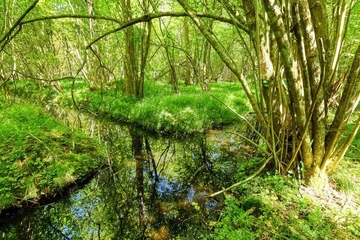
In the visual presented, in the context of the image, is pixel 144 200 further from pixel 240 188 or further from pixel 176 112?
pixel 176 112

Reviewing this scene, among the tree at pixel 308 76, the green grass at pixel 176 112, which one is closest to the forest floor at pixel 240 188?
the tree at pixel 308 76

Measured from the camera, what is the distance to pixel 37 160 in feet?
13.1

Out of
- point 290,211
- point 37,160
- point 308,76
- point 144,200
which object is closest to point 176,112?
point 144,200

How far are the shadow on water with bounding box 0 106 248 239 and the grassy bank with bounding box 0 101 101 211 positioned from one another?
0.90 feet

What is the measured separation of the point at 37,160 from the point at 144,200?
6.63ft

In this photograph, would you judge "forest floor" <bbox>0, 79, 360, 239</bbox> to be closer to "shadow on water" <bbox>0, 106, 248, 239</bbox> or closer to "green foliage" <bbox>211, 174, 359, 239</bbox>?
"green foliage" <bbox>211, 174, 359, 239</bbox>

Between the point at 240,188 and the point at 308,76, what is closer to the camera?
the point at 308,76

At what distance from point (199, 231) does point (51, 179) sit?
2.62m

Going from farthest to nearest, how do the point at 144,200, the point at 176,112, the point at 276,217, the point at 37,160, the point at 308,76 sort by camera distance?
1. the point at 176,112
2. the point at 37,160
3. the point at 144,200
4. the point at 308,76
5. the point at 276,217

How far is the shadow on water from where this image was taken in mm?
3059

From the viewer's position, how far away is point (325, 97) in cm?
285

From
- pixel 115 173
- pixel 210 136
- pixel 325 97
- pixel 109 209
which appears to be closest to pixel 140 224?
pixel 109 209

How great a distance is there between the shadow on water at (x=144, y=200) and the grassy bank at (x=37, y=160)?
27 cm

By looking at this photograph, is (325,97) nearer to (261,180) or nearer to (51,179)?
(261,180)
